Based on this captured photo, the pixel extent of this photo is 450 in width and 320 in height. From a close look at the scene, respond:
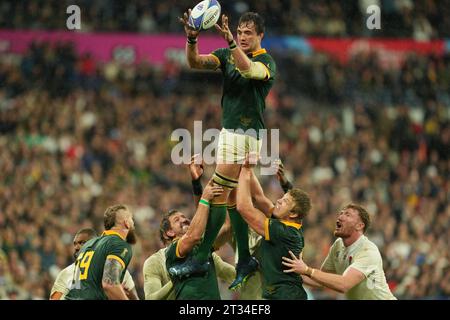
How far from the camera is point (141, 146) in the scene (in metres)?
21.2

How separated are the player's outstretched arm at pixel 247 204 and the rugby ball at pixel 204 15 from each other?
1.34m

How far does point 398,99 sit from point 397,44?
165 centimetres

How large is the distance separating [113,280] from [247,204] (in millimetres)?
1472

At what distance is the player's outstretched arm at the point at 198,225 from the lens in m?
9.73

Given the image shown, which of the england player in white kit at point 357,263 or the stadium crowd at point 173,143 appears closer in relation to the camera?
the england player in white kit at point 357,263

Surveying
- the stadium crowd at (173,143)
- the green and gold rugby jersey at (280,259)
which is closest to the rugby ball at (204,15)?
the green and gold rugby jersey at (280,259)

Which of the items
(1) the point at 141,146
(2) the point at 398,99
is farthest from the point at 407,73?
(1) the point at 141,146

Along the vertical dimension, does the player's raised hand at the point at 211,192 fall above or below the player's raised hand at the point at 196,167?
below

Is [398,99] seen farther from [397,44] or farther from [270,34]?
[270,34]

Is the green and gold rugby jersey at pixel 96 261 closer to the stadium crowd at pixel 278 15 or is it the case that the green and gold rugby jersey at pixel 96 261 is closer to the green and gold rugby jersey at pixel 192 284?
the green and gold rugby jersey at pixel 192 284

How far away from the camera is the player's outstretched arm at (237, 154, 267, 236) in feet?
32.1

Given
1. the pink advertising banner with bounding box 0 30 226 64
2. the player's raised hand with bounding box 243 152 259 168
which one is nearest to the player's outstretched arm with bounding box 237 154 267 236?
the player's raised hand with bounding box 243 152 259 168

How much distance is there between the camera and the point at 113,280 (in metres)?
9.69
